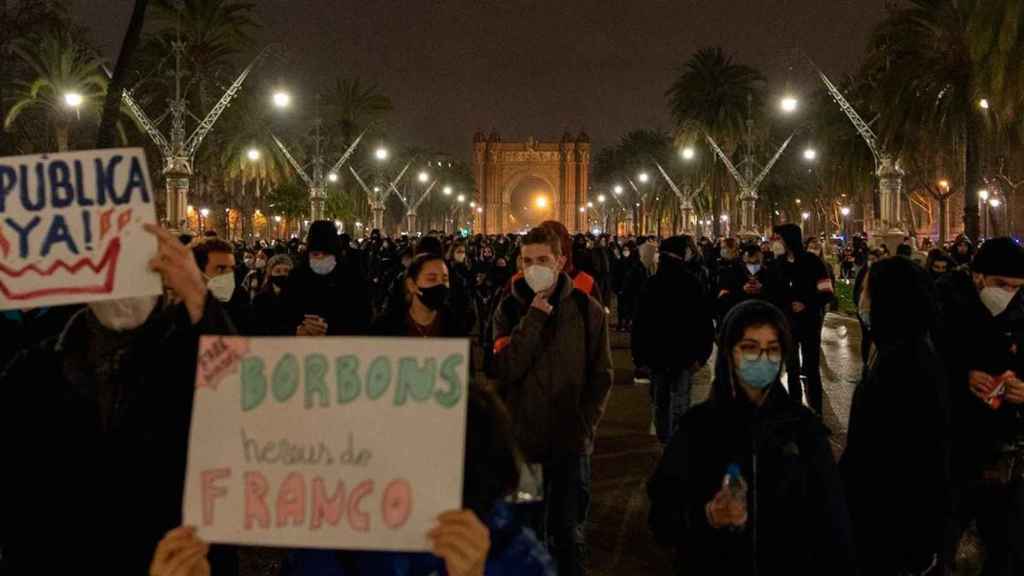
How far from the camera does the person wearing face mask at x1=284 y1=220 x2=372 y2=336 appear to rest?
705cm

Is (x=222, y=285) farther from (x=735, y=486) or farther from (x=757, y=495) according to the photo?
(x=735, y=486)

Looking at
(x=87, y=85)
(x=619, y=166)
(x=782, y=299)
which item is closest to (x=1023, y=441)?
(x=782, y=299)

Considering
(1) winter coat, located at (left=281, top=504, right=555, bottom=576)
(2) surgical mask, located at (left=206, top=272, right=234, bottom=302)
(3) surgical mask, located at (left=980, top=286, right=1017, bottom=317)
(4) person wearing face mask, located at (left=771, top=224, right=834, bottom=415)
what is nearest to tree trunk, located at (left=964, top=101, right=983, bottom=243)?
(4) person wearing face mask, located at (left=771, top=224, right=834, bottom=415)

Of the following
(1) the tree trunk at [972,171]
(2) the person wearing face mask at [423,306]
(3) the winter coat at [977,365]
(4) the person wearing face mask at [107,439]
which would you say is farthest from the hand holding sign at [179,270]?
(1) the tree trunk at [972,171]

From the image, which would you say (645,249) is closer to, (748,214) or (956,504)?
(956,504)

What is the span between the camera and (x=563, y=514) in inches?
216

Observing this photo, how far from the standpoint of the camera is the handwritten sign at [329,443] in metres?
2.37

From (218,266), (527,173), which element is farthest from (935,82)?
(527,173)

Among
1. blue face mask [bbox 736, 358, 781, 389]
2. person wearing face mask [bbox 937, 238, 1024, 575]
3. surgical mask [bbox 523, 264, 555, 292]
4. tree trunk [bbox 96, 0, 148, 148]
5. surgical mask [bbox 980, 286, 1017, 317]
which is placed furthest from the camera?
tree trunk [bbox 96, 0, 148, 148]

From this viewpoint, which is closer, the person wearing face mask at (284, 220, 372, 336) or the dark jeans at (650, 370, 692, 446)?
the person wearing face mask at (284, 220, 372, 336)

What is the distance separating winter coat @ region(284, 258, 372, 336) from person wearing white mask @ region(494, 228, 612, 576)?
5.67ft

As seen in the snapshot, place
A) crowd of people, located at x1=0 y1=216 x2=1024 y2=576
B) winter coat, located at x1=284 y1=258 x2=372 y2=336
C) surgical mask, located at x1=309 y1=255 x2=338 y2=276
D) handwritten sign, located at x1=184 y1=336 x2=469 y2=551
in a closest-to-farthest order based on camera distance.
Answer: handwritten sign, located at x1=184 y1=336 x2=469 y2=551 < crowd of people, located at x1=0 y1=216 x2=1024 y2=576 < winter coat, located at x1=284 y1=258 x2=372 y2=336 < surgical mask, located at x1=309 y1=255 x2=338 y2=276

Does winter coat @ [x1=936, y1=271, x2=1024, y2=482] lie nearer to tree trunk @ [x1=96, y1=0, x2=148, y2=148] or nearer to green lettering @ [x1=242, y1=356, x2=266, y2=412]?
green lettering @ [x1=242, y1=356, x2=266, y2=412]

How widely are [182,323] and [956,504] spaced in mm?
3584
